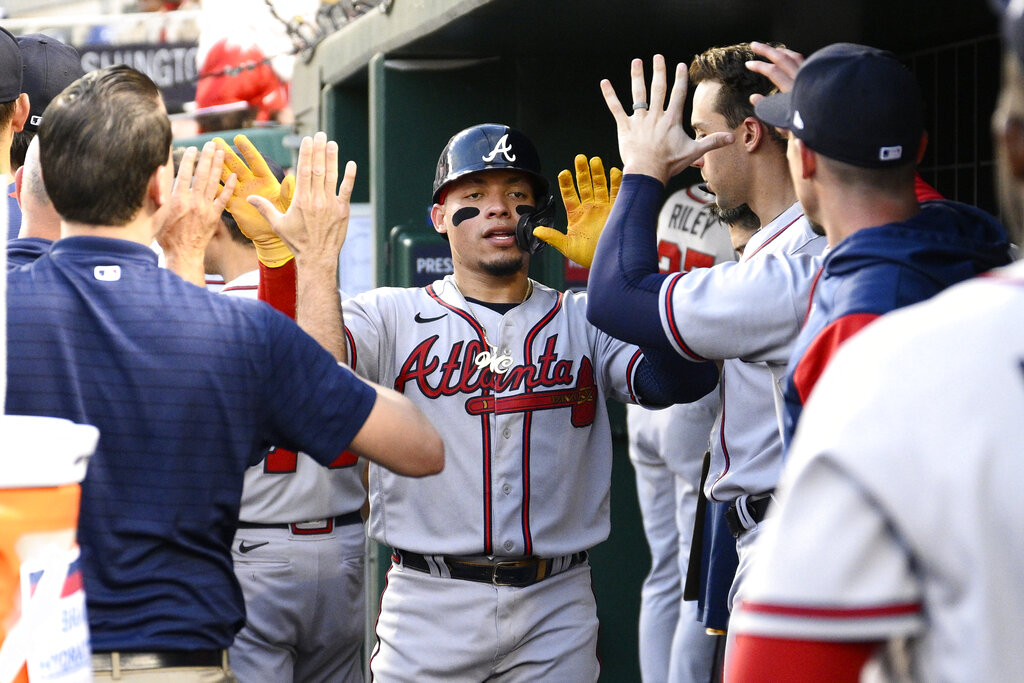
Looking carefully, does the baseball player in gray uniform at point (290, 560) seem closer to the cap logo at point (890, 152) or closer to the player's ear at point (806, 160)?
the player's ear at point (806, 160)

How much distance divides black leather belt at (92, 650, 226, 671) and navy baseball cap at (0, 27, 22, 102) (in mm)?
1783

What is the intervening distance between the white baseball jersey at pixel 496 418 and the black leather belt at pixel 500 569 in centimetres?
4

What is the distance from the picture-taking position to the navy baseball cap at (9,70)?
3.29 meters

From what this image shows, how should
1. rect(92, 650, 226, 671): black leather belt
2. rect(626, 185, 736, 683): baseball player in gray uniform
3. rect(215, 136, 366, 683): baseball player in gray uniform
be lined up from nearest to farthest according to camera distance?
rect(92, 650, 226, 671): black leather belt < rect(215, 136, 366, 683): baseball player in gray uniform < rect(626, 185, 736, 683): baseball player in gray uniform

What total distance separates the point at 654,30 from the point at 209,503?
298 centimetres

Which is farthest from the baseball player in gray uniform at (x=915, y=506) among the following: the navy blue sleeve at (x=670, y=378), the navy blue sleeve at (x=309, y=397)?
the navy blue sleeve at (x=670, y=378)

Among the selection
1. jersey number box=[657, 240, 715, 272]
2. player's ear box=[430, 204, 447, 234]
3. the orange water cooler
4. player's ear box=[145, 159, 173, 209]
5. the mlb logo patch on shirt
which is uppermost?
player's ear box=[145, 159, 173, 209]

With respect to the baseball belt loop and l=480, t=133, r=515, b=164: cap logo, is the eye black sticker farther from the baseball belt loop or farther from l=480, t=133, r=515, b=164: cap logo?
the baseball belt loop

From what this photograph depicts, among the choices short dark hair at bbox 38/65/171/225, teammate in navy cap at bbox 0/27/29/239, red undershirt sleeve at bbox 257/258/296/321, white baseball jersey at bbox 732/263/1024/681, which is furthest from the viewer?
teammate in navy cap at bbox 0/27/29/239

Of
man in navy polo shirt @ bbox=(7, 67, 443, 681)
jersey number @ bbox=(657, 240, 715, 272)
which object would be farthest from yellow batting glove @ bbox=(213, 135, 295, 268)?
jersey number @ bbox=(657, 240, 715, 272)

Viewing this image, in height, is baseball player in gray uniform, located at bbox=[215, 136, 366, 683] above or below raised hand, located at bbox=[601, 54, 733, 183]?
below

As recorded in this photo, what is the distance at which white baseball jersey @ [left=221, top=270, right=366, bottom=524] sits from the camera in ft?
12.7

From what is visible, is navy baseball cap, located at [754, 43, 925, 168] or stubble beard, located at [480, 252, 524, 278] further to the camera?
stubble beard, located at [480, 252, 524, 278]

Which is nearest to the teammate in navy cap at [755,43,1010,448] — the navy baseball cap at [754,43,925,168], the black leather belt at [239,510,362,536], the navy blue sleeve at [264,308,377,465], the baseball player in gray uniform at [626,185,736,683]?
the navy baseball cap at [754,43,925,168]
